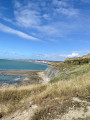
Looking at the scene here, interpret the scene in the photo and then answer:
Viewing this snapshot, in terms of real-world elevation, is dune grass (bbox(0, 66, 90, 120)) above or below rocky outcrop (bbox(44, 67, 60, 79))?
above

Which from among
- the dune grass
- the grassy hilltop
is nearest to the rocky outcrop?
the dune grass

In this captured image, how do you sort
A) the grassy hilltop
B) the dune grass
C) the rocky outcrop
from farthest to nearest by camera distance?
the rocky outcrop, the dune grass, the grassy hilltop

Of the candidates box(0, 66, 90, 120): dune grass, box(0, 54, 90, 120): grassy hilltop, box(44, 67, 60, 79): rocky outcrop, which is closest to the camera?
box(0, 54, 90, 120): grassy hilltop

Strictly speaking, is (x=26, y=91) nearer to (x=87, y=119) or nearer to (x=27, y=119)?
(x=27, y=119)

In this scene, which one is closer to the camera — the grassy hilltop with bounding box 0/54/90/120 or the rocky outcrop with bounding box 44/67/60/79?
the grassy hilltop with bounding box 0/54/90/120

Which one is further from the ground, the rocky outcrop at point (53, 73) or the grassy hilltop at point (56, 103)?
the grassy hilltop at point (56, 103)

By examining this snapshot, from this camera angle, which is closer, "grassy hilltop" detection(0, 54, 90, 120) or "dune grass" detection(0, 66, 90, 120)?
"grassy hilltop" detection(0, 54, 90, 120)

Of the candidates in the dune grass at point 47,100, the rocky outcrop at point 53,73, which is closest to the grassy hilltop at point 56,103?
the dune grass at point 47,100

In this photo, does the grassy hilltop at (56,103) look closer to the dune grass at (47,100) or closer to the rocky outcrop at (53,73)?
the dune grass at (47,100)

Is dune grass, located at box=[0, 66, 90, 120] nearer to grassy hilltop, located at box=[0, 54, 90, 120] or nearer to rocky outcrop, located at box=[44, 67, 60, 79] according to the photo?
grassy hilltop, located at box=[0, 54, 90, 120]

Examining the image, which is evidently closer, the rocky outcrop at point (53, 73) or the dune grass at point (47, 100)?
the dune grass at point (47, 100)

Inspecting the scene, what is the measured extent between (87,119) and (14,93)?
4526mm

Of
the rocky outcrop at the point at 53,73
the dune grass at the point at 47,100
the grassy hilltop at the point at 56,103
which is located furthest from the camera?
the rocky outcrop at the point at 53,73

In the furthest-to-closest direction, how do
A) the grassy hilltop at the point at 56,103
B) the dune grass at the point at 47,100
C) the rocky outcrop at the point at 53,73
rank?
the rocky outcrop at the point at 53,73 < the dune grass at the point at 47,100 < the grassy hilltop at the point at 56,103
